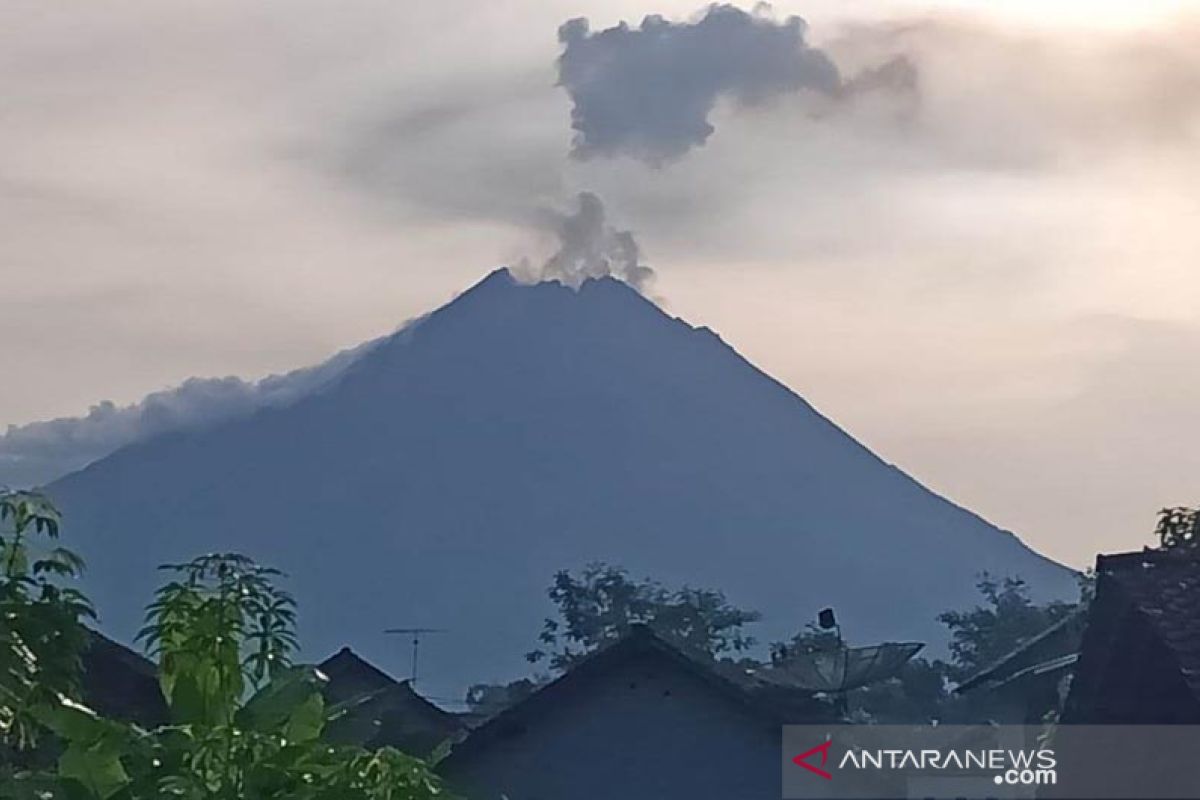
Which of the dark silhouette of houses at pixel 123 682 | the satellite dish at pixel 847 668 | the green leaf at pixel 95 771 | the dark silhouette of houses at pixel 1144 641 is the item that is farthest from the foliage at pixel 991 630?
the green leaf at pixel 95 771

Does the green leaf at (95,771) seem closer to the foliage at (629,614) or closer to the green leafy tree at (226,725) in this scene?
the green leafy tree at (226,725)

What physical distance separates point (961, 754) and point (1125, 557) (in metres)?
2.58

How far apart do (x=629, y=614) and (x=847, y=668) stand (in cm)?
4163

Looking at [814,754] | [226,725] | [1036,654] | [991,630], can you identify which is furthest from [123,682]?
[991,630]

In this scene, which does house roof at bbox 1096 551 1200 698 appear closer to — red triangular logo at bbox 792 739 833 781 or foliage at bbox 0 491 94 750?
red triangular logo at bbox 792 739 833 781

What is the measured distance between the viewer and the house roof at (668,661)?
2967 cm

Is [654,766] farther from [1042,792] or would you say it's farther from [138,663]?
[1042,792]

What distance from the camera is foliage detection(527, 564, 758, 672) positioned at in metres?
70.2

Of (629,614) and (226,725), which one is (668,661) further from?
(629,614)

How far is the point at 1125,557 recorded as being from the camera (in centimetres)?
1631

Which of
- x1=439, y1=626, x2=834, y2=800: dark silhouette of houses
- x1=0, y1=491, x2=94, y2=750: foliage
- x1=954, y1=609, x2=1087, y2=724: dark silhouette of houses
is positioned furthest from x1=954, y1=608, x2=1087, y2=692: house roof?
x1=0, y1=491, x2=94, y2=750: foliage

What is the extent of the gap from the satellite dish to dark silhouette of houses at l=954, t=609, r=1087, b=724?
157 cm

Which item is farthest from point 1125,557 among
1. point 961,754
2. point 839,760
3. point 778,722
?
point 778,722

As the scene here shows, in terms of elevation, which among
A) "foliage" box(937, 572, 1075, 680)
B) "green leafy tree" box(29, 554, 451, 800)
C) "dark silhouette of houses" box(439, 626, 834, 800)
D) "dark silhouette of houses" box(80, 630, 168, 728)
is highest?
"foliage" box(937, 572, 1075, 680)
